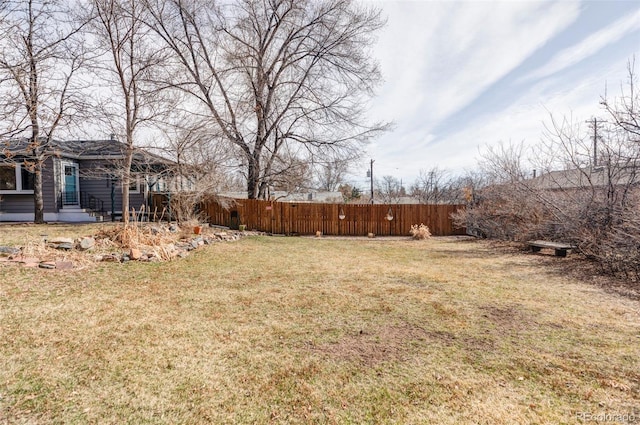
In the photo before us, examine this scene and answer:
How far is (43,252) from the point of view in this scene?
5.74 metres

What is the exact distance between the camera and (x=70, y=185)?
14188mm

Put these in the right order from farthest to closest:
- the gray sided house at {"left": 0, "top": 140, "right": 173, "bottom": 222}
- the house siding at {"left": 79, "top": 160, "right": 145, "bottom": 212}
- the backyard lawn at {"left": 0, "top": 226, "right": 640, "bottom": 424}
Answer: the house siding at {"left": 79, "top": 160, "right": 145, "bottom": 212}
the gray sided house at {"left": 0, "top": 140, "right": 173, "bottom": 222}
the backyard lawn at {"left": 0, "top": 226, "right": 640, "bottom": 424}

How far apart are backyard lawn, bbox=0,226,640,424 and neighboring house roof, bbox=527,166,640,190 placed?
12.2ft

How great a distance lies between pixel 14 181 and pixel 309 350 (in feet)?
55.8

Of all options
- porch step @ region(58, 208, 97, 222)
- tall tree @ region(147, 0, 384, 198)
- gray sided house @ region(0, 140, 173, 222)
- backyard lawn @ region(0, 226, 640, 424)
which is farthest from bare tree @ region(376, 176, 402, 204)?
backyard lawn @ region(0, 226, 640, 424)

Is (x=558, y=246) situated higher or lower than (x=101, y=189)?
lower

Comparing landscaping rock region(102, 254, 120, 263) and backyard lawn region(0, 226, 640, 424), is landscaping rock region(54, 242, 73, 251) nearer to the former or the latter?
landscaping rock region(102, 254, 120, 263)

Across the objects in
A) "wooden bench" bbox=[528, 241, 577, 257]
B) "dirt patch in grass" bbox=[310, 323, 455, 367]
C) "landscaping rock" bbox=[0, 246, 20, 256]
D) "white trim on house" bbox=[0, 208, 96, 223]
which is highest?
"white trim on house" bbox=[0, 208, 96, 223]

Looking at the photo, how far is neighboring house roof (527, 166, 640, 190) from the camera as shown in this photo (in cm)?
728

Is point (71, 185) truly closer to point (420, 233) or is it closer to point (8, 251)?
point (8, 251)

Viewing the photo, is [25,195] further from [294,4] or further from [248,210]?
[294,4]

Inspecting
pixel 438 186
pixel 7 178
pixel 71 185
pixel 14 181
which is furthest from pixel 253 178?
pixel 438 186

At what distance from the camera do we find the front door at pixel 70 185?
1376 cm

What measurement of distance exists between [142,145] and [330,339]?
34.6 feet
